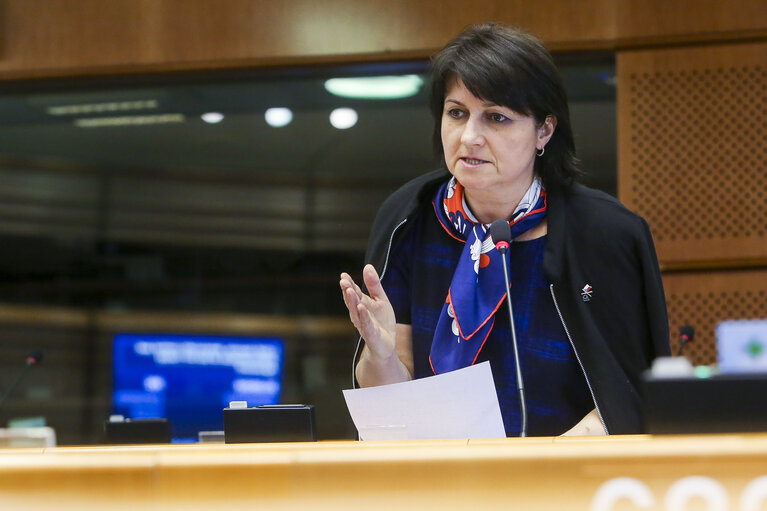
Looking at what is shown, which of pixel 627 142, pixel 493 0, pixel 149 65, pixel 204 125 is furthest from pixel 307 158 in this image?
pixel 627 142

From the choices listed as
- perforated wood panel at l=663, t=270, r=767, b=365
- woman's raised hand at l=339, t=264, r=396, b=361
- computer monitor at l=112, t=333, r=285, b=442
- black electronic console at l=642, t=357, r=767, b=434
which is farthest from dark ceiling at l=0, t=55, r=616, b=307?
black electronic console at l=642, t=357, r=767, b=434

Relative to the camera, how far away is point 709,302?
457cm

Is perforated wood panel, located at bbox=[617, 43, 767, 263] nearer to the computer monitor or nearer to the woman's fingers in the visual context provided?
the computer monitor

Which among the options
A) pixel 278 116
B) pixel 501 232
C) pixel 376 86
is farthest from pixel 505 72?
pixel 278 116

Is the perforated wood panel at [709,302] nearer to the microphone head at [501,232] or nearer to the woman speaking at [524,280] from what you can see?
the woman speaking at [524,280]

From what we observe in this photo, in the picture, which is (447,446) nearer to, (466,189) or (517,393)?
(517,393)

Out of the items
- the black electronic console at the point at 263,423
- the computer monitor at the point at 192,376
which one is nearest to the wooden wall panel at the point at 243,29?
the computer monitor at the point at 192,376

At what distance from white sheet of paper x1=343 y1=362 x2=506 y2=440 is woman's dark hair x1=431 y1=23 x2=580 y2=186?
669 millimetres

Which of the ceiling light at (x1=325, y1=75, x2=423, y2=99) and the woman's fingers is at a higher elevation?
the ceiling light at (x1=325, y1=75, x2=423, y2=99)

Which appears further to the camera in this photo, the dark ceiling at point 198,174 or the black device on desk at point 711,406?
the dark ceiling at point 198,174

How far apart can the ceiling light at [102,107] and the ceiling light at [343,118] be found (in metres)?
1.04

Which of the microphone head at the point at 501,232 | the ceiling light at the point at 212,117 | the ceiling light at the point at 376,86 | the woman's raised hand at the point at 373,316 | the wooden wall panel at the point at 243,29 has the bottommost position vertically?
the woman's raised hand at the point at 373,316

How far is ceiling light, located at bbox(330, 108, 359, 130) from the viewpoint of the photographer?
17.4 feet

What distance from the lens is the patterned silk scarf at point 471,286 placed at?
212 cm
